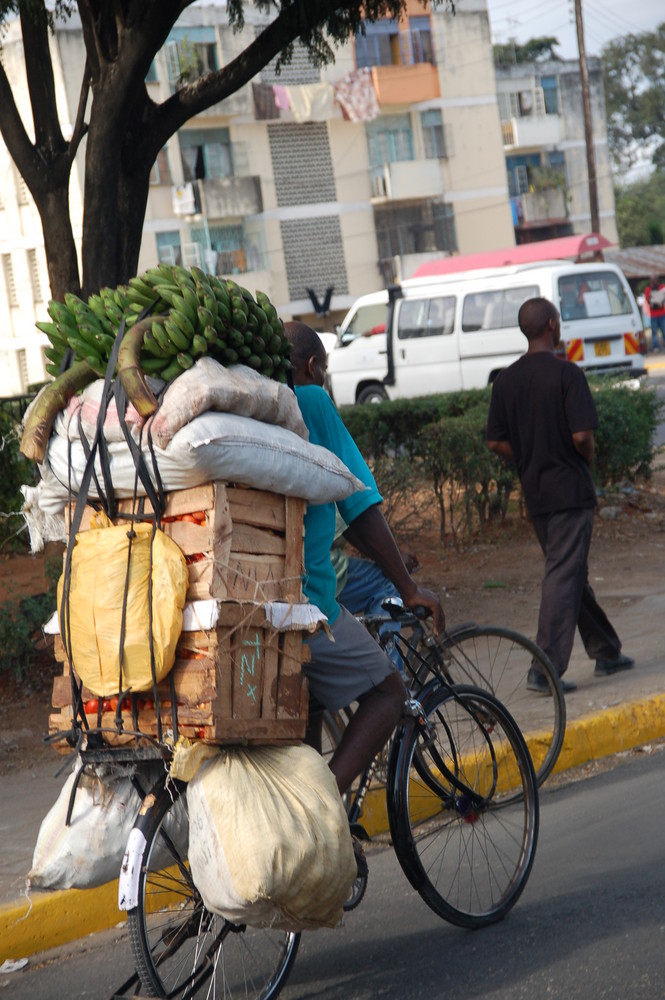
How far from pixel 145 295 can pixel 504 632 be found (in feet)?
6.70

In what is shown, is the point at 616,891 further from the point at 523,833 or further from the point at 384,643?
the point at 384,643

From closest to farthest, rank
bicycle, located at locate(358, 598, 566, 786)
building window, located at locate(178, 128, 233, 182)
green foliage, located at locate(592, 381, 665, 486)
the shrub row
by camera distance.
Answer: bicycle, located at locate(358, 598, 566, 786) → the shrub row → green foliage, located at locate(592, 381, 665, 486) → building window, located at locate(178, 128, 233, 182)

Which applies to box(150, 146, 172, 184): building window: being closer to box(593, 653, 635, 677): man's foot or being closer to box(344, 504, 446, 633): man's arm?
box(593, 653, 635, 677): man's foot

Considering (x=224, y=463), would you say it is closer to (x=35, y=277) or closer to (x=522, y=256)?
(x=522, y=256)

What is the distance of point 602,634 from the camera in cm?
622

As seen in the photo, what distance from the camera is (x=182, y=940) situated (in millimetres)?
3199

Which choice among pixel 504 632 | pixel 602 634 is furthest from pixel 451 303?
pixel 504 632

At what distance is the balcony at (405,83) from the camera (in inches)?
1599

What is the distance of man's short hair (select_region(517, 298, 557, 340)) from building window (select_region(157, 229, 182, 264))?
108 feet

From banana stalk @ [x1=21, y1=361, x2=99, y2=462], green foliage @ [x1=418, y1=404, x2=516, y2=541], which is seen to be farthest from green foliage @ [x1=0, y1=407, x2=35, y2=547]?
banana stalk @ [x1=21, y1=361, x2=99, y2=462]

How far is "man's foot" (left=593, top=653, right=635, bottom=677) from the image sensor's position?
247 inches

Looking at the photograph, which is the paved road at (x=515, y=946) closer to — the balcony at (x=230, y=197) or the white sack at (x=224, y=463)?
the white sack at (x=224, y=463)

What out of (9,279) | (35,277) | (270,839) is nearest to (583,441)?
(270,839)

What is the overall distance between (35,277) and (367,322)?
53.3 ft
